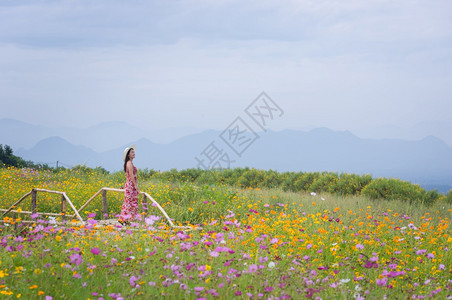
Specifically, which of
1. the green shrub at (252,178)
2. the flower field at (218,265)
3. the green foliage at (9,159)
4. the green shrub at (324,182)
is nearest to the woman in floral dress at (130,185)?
the flower field at (218,265)

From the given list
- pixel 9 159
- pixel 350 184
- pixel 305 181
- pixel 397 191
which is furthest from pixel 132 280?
pixel 9 159

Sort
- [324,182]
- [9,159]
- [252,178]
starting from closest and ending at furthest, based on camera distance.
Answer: [324,182], [252,178], [9,159]

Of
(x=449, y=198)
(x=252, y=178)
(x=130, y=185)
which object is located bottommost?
(x=449, y=198)

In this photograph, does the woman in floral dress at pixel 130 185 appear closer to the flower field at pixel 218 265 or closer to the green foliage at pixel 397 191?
the flower field at pixel 218 265

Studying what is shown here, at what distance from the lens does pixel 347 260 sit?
6.02 meters

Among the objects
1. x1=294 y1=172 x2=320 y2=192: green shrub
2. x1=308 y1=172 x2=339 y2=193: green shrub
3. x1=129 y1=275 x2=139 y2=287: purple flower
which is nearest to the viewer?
x1=129 y1=275 x2=139 y2=287: purple flower

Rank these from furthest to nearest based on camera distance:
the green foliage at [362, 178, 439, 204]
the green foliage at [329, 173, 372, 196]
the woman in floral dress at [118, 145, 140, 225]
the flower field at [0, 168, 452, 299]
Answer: the green foliage at [329, 173, 372, 196]
the green foliage at [362, 178, 439, 204]
the woman in floral dress at [118, 145, 140, 225]
the flower field at [0, 168, 452, 299]

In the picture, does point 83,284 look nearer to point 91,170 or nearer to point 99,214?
point 99,214

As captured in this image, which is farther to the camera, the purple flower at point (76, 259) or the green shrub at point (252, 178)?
the green shrub at point (252, 178)

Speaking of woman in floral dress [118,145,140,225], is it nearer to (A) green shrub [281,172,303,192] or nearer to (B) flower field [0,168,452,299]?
(B) flower field [0,168,452,299]

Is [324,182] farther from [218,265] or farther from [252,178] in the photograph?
[218,265]

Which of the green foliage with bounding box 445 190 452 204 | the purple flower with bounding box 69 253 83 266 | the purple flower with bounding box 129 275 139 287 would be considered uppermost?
Answer: the purple flower with bounding box 69 253 83 266

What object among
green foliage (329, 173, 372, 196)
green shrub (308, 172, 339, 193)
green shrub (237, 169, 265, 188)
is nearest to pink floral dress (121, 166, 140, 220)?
green foliage (329, 173, 372, 196)

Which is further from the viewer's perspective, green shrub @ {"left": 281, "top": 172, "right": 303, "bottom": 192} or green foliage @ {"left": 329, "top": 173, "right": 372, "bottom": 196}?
green shrub @ {"left": 281, "top": 172, "right": 303, "bottom": 192}
